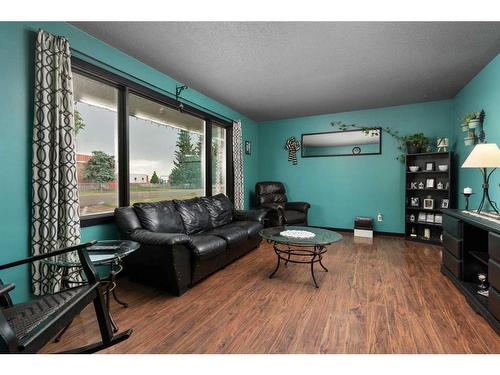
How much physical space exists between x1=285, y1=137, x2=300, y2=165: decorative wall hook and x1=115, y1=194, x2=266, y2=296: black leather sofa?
258cm

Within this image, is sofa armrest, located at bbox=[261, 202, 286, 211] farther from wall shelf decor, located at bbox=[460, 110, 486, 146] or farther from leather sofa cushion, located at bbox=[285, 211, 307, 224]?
wall shelf decor, located at bbox=[460, 110, 486, 146]

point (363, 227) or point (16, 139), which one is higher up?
point (16, 139)

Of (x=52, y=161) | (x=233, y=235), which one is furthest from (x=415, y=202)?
(x=52, y=161)

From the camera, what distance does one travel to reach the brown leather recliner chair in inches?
178

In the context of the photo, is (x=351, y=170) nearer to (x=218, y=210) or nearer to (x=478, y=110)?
(x=478, y=110)

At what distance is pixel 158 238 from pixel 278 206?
285 cm

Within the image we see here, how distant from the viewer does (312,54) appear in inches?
107

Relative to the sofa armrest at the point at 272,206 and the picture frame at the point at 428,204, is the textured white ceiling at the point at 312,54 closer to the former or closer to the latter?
the picture frame at the point at 428,204

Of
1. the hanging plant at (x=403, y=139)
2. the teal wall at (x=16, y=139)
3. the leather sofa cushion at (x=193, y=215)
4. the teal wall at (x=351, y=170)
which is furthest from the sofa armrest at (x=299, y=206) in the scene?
the teal wall at (x=16, y=139)

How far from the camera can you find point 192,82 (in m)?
3.54

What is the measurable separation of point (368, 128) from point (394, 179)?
3.71ft

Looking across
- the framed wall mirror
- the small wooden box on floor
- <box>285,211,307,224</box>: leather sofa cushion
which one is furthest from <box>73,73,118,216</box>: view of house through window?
the small wooden box on floor
